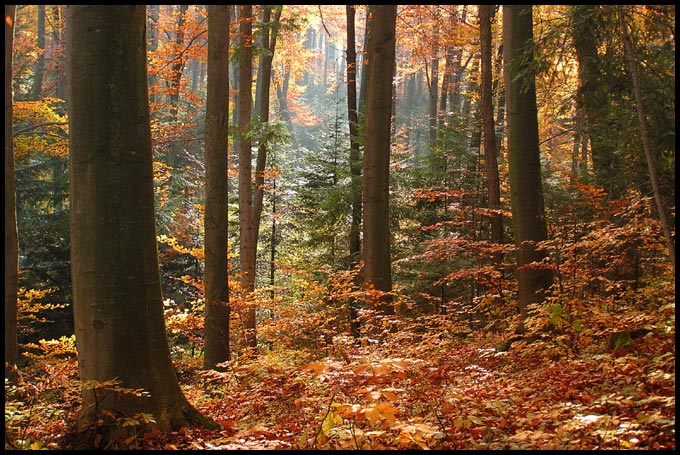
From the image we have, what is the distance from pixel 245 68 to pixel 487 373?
8.59 metres

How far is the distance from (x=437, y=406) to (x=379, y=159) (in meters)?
5.01

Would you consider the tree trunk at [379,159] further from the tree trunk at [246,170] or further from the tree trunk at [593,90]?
the tree trunk at [246,170]

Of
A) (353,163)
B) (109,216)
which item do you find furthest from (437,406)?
(353,163)

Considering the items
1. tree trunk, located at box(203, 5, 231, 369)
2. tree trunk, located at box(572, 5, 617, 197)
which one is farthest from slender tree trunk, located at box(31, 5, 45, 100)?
tree trunk, located at box(572, 5, 617, 197)

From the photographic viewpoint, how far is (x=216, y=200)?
9203 millimetres

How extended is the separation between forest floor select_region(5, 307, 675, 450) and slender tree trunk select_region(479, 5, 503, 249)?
5089 mm

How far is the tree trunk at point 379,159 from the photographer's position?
8.82 meters

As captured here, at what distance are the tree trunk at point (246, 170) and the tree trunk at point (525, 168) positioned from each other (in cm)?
575

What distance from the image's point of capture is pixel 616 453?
3.30 m

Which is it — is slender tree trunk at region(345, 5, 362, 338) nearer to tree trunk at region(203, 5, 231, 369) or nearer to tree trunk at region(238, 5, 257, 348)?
tree trunk at region(238, 5, 257, 348)

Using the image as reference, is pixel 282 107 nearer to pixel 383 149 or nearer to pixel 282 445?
pixel 383 149

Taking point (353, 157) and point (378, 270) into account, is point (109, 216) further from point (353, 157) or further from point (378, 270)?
point (353, 157)

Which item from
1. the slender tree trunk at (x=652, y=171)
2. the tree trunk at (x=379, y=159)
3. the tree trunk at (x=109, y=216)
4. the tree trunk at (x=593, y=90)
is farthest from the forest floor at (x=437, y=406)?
the tree trunk at (x=593, y=90)

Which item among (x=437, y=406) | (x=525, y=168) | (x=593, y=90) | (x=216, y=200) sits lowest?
(x=437, y=406)
